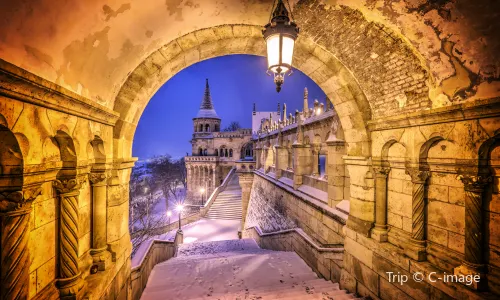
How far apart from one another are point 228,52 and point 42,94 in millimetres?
3310

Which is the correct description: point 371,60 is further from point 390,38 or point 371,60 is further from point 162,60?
point 162,60

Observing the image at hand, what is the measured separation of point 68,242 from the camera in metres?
2.99

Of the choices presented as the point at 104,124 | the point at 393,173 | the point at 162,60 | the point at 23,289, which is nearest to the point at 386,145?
the point at 393,173

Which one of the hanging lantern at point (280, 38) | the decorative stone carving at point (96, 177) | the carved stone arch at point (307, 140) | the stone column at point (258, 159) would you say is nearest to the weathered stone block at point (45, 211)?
the decorative stone carving at point (96, 177)

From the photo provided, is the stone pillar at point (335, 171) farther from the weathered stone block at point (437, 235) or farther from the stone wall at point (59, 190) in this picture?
Answer: the stone wall at point (59, 190)

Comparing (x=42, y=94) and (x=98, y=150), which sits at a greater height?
(x=42, y=94)

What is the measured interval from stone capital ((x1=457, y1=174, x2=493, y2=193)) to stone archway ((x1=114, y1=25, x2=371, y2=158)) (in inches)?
68.9

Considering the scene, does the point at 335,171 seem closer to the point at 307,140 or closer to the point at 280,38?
the point at 307,140

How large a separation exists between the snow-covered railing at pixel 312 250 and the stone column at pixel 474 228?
103 inches

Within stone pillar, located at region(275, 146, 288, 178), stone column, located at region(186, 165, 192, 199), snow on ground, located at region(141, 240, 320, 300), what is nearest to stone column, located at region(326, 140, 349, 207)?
snow on ground, located at region(141, 240, 320, 300)

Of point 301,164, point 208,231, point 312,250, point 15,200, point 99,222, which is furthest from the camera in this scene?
point 208,231

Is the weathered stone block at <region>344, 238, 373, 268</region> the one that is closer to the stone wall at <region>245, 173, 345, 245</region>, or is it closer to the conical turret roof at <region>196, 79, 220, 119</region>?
the stone wall at <region>245, 173, 345, 245</region>

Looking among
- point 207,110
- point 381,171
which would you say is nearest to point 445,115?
point 381,171

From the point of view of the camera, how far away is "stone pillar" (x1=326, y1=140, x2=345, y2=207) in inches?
272
